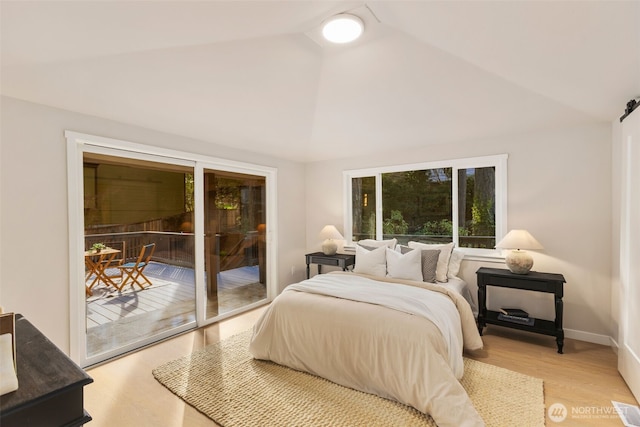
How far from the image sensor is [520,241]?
3088 millimetres

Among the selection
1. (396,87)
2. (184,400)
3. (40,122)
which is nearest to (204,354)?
(184,400)

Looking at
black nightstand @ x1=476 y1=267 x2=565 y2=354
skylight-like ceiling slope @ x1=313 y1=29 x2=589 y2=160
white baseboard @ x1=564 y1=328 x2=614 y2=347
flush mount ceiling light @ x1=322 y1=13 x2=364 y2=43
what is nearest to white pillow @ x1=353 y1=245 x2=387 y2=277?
black nightstand @ x1=476 y1=267 x2=565 y2=354

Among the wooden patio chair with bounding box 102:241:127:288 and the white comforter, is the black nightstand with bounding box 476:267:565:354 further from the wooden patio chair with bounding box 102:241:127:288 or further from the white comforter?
the wooden patio chair with bounding box 102:241:127:288

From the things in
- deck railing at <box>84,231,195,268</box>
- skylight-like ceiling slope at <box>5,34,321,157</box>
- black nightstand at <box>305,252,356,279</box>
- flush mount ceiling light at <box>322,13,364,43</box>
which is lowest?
black nightstand at <box>305,252,356,279</box>

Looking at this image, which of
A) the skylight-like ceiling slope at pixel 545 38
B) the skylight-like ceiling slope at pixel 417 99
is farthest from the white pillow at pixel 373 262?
the skylight-like ceiling slope at pixel 545 38

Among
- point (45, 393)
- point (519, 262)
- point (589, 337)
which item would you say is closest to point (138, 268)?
point (45, 393)

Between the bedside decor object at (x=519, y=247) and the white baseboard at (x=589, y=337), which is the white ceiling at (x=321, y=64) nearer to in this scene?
the bedside decor object at (x=519, y=247)

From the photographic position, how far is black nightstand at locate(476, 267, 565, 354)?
2.85 m

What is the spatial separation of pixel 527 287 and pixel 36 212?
174 inches

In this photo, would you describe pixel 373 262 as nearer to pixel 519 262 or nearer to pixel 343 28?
pixel 519 262

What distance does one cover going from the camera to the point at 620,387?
2281mm

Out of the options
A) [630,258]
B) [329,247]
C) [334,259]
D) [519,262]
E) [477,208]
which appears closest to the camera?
[630,258]

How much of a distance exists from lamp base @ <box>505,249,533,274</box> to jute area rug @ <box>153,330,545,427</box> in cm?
107

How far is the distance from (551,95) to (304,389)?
10.8ft
